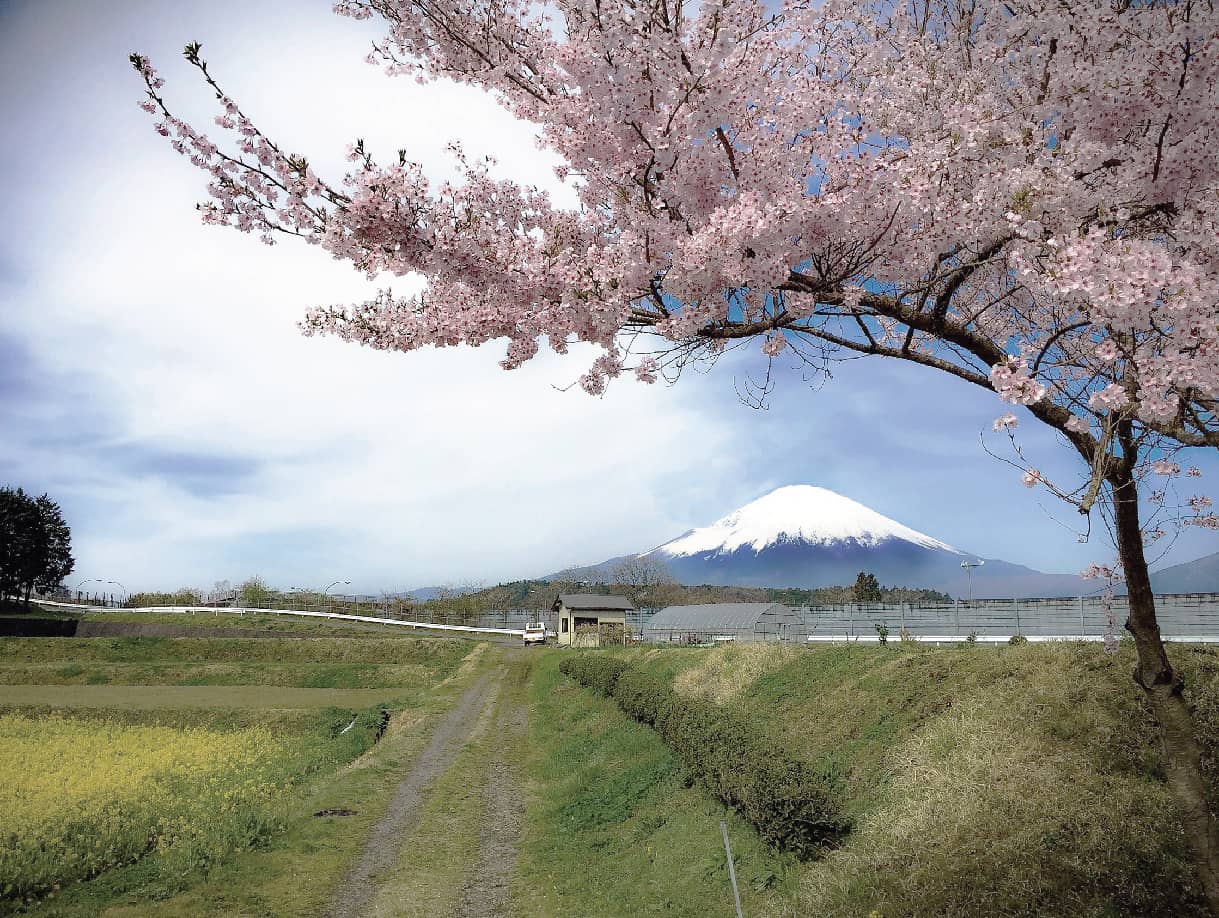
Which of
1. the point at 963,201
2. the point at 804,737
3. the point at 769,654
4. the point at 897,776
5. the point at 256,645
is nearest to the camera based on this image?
the point at 963,201

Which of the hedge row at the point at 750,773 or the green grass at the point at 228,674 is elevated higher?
the hedge row at the point at 750,773

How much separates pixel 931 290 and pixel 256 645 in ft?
178

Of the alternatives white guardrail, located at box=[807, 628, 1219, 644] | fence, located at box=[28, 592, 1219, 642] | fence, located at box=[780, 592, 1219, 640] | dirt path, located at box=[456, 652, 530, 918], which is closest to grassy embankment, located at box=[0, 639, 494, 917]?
dirt path, located at box=[456, 652, 530, 918]

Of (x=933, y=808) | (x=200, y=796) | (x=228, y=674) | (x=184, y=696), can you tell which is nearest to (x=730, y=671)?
(x=933, y=808)

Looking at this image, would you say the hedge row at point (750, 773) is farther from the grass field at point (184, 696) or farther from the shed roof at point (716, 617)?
the shed roof at point (716, 617)

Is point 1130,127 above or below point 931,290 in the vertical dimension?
above

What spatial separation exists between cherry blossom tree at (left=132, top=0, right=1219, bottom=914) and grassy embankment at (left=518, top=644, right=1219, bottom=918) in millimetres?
1610

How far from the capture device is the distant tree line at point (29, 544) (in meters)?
72.8

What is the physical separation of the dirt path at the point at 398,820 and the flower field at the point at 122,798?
224 centimetres

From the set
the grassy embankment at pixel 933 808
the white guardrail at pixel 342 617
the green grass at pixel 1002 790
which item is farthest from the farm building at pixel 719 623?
the green grass at pixel 1002 790

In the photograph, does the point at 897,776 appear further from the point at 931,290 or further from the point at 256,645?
the point at 256,645

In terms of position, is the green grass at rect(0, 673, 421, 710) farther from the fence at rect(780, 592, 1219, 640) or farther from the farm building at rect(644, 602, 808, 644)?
the fence at rect(780, 592, 1219, 640)

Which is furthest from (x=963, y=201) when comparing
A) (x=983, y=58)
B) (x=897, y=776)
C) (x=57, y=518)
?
(x=57, y=518)

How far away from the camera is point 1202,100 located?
5266 mm
